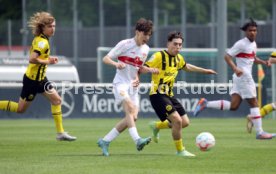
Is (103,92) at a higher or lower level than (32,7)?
lower

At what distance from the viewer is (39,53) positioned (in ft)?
51.5

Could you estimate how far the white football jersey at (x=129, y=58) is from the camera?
14.2m

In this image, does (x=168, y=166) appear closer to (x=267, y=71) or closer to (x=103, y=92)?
(x=103, y=92)

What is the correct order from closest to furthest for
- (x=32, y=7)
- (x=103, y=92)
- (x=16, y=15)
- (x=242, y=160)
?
(x=242, y=160)
(x=103, y=92)
(x=32, y=7)
(x=16, y=15)

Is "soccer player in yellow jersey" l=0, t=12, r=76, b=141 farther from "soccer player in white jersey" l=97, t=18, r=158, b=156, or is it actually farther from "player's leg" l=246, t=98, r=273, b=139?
"player's leg" l=246, t=98, r=273, b=139

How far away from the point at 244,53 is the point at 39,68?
4.18 m

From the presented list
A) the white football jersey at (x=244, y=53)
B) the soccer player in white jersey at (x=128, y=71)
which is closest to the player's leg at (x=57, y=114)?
the soccer player in white jersey at (x=128, y=71)

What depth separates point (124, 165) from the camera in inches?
480

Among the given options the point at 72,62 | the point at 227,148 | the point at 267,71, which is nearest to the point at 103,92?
the point at 267,71

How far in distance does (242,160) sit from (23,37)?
77.7ft

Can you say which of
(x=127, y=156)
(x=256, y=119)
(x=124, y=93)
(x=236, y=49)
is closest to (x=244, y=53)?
(x=236, y=49)

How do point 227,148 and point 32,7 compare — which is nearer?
point 227,148

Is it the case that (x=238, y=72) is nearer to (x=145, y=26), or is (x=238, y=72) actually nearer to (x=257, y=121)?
(x=257, y=121)

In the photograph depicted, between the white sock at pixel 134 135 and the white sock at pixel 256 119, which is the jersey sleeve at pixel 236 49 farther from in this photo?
the white sock at pixel 134 135
